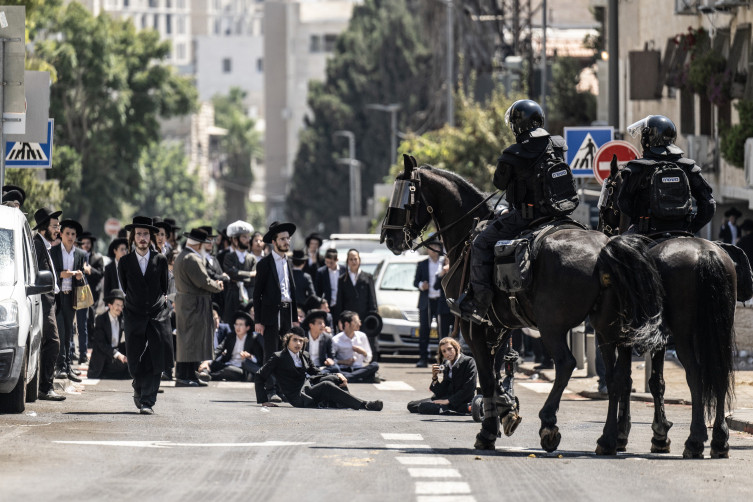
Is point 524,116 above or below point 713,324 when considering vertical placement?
above

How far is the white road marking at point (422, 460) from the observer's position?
1267 cm

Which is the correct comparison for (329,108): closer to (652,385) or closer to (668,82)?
(668,82)

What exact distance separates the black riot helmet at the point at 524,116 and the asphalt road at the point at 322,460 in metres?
2.35

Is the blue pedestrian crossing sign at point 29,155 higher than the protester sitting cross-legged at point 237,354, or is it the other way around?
the blue pedestrian crossing sign at point 29,155

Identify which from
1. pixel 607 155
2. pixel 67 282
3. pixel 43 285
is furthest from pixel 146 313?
pixel 607 155

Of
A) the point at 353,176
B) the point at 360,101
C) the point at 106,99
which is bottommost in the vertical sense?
the point at 353,176

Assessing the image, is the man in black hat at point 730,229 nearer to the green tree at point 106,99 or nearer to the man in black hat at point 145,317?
the man in black hat at point 145,317

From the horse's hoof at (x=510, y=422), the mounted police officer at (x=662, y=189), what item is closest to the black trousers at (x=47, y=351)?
the horse's hoof at (x=510, y=422)

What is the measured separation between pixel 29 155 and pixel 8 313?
7.70 meters

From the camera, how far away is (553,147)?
14.1 m

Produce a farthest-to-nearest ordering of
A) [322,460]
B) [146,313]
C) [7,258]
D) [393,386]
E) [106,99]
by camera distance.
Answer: [106,99], [393,386], [146,313], [7,258], [322,460]

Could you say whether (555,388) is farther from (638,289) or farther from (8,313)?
(8,313)

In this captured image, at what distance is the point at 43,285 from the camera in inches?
649

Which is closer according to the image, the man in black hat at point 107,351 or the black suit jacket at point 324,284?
the man in black hat at point 107,351
